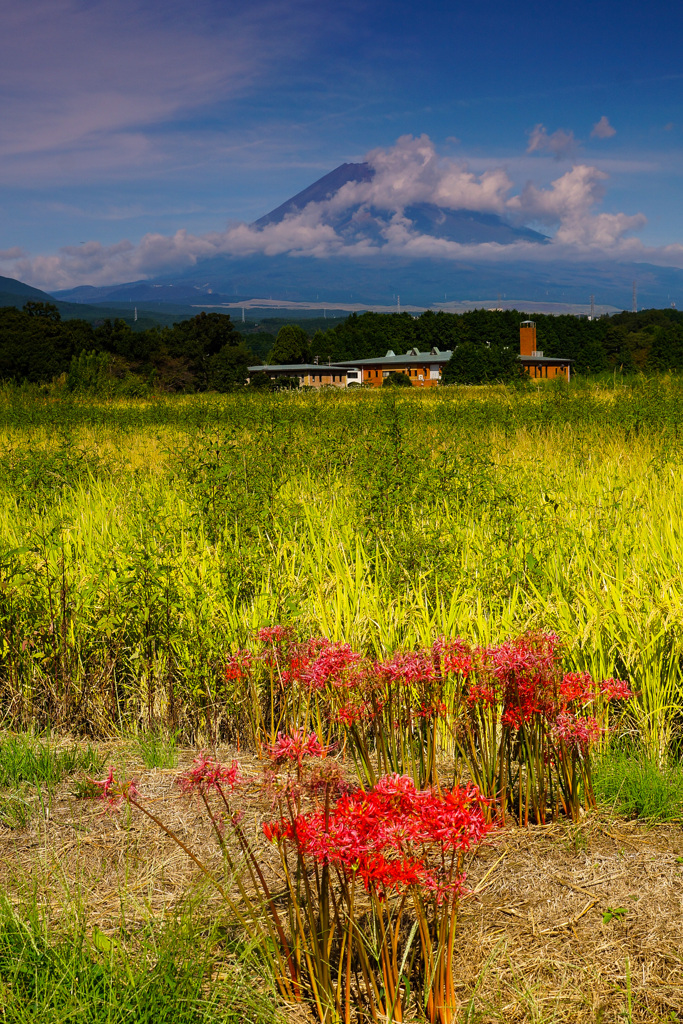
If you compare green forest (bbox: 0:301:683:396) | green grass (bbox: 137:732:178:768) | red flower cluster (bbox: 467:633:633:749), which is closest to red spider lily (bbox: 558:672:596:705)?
red flower cluster (bbox: 467:633:633:749)

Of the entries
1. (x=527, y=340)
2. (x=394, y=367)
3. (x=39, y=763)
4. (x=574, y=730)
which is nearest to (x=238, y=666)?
(x=39, y=763)

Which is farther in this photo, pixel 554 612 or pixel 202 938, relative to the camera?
pixel 554 612

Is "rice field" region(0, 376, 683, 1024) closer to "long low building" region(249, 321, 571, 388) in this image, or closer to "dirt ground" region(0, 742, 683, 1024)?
"dirt ground" region(0, 742, 683, 1024)

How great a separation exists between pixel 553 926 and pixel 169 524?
382cm

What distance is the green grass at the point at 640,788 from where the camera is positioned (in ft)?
7.68

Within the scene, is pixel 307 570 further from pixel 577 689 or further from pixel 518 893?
pixel 518 893

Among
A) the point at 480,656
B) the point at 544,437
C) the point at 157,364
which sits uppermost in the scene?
the point at 157,364

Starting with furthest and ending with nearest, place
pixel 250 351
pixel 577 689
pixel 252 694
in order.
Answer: pixel 250 351, pixel 252 694, pixel 577 689

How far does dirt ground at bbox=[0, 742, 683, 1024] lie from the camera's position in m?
1.67

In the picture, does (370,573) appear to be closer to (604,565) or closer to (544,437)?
(604,565)

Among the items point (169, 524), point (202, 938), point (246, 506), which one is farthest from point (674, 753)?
point (169, 524)

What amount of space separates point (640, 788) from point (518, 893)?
2.15 ft

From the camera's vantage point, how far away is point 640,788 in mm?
2412

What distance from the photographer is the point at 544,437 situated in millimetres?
9977
